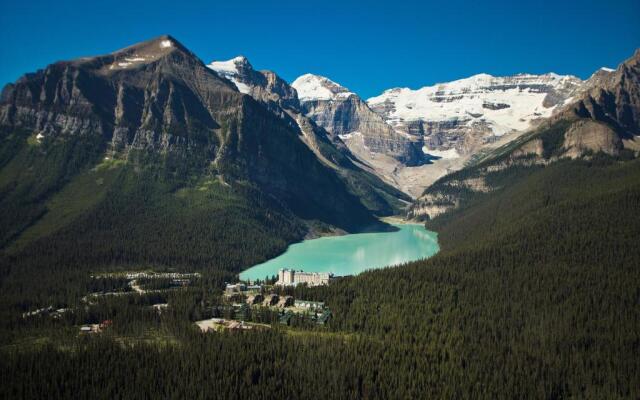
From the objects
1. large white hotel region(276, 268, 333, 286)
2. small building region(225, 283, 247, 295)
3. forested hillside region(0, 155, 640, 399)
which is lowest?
forested hillside region(0, 155, 640, 399)

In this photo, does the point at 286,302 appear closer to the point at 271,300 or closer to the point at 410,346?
the point at 271,300

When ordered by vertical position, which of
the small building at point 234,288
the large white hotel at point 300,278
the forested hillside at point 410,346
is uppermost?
the large white hotel at point 300,278

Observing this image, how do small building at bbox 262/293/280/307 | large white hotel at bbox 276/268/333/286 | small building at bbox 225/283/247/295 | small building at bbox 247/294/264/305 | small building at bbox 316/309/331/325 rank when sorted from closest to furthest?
small building at bbox 316/309/331/325 < small building at bbox 262/293/280/307 < small building at bbox 247/294/264/305 < small building at bbox 225/283/247/295 < large white hotel at bbox 276/268/333/286

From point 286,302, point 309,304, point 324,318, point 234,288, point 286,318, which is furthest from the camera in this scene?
point 234,288

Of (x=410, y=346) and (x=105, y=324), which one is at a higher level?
(x=105, y=324)

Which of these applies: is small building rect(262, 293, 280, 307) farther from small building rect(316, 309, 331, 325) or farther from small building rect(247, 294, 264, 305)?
small building rect(316, 309, 331, 325)

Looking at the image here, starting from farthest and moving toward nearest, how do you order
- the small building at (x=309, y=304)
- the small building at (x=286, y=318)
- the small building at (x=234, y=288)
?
1. the small building at (x=234, y=288)
2. the small building at (x=309, y=304)
3. the small building at (x=286, y=318)

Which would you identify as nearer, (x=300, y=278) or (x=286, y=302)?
(x=286, y=302)

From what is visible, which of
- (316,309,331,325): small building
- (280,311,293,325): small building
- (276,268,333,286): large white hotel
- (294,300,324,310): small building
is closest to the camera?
(316,309,331,325): small building

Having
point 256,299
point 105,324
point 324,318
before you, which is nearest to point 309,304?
point 324,318

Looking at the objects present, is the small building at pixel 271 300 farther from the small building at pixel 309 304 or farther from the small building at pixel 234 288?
the small building at pixel 234 288

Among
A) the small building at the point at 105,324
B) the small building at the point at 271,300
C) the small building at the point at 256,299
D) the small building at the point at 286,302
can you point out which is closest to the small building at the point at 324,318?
the small building at the point at 286,302

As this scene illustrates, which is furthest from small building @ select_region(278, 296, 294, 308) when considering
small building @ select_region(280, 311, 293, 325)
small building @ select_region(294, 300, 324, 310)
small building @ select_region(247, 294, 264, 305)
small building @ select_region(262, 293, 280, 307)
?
small building @ select_region(280, 311, 293, 325)
